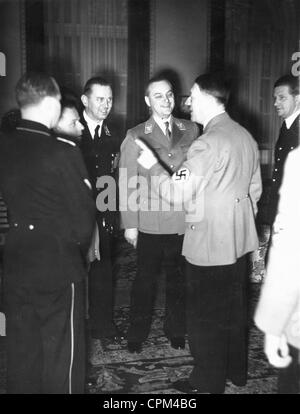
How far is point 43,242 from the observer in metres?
1.64

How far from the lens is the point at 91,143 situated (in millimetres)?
2588

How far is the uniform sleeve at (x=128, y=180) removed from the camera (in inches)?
97.0

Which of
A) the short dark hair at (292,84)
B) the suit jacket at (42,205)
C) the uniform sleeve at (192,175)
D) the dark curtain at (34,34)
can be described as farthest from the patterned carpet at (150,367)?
the dark curtain at (34,34)

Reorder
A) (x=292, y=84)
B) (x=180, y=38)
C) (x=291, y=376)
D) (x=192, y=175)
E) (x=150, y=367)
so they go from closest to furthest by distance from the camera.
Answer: (x=291, y=376) → (x=192, y=175) → (x=150, y=367) → (x=292, y=84) → (x=180, y=38)

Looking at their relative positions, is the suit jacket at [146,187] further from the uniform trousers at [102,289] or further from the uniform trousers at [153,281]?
the uniform trousers at [102,289]

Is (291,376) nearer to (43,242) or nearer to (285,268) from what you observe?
(285,268)

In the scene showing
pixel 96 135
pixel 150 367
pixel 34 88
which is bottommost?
pixel 150 367

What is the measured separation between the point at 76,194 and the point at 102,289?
119cm

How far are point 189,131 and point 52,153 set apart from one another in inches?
49.6

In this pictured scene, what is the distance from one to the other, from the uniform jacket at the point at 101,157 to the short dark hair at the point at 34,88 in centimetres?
92

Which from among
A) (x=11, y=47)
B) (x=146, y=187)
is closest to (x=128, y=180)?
(x=146, y=187)

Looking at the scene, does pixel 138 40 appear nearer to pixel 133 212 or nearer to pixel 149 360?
pixel 133 212
